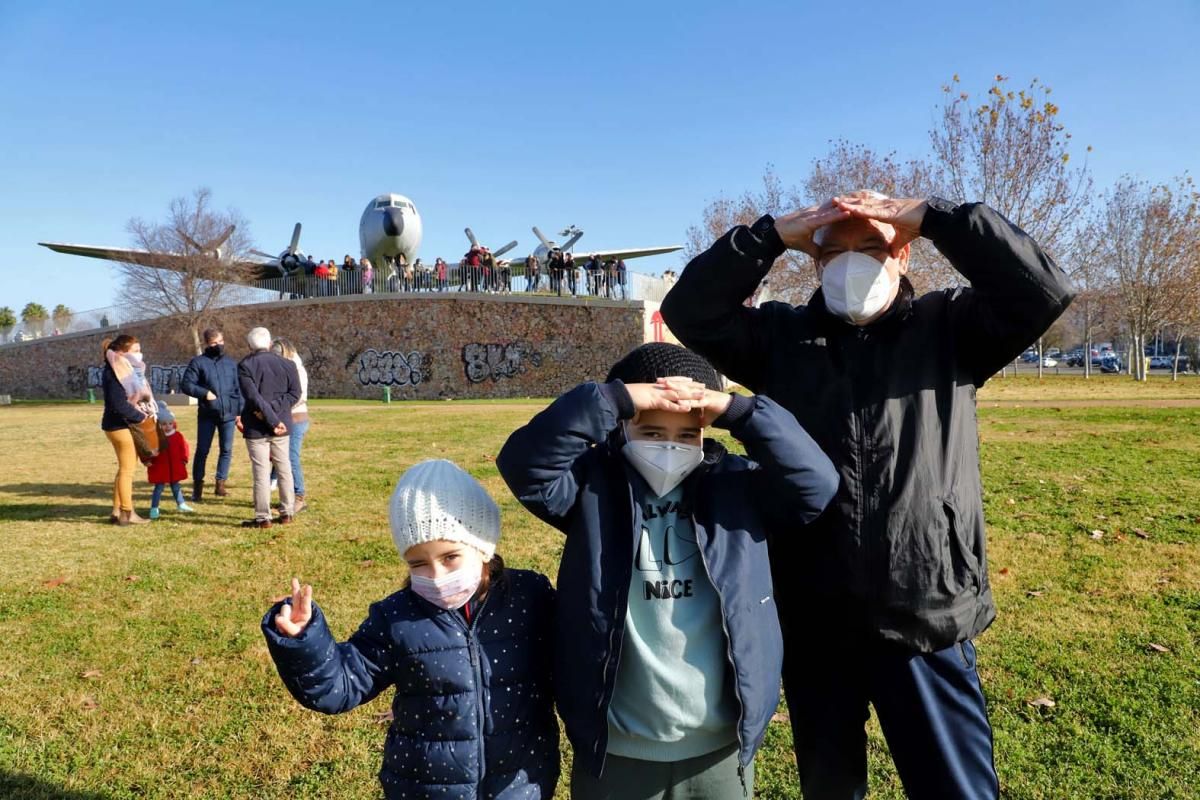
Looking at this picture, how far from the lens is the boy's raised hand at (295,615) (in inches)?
70.3

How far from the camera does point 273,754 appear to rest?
329cm

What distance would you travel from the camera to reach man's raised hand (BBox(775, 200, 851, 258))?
2.02 metres

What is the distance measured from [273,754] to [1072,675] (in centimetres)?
392

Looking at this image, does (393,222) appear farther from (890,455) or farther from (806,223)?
(890,455)

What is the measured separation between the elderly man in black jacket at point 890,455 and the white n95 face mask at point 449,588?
2.95 feet

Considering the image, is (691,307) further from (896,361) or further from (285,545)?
(285,545)

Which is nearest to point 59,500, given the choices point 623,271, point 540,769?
point 540,769

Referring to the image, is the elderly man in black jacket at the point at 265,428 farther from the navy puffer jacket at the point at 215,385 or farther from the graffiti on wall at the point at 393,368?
the graffiti on wall at the point at 393,368

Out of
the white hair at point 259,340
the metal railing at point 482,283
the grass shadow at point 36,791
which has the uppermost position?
the metal railing at point 482,283

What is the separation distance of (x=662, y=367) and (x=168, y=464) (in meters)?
7.82

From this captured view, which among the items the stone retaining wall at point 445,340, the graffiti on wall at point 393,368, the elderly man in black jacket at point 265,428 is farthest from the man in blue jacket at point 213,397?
the graffiti on wall at point 393,368

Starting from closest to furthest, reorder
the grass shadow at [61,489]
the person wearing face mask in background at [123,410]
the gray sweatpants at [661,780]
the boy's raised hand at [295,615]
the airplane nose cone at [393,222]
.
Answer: the boy's raised hand at [295,615], the gray sweatpants at [661,780], the person wearing face mask in background at [123,410], the grass shadow at [61,489], the airplane nose cone at [393,222]

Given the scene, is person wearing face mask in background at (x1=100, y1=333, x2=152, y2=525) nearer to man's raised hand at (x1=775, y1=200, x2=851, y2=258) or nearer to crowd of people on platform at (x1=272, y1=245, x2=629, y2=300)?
man's raised hand at (x1=775, y1=200, x2=851, y2=258)

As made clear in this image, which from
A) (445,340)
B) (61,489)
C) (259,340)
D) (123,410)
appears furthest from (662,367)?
(445,340)
